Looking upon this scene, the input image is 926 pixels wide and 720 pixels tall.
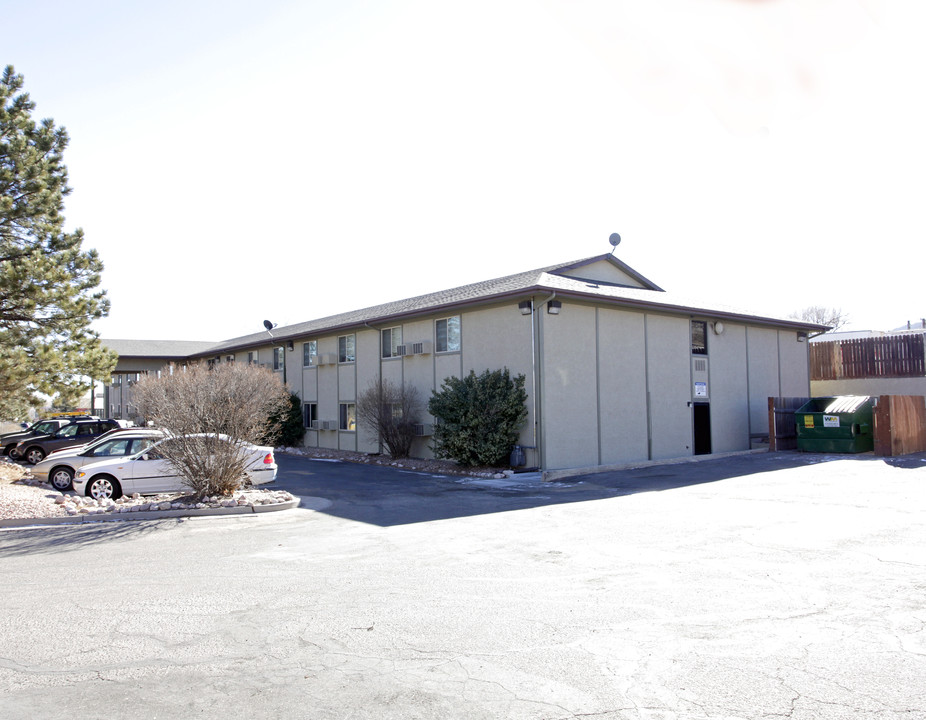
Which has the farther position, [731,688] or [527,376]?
[527,376]

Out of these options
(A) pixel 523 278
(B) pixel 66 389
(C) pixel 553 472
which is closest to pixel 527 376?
(C) pixel 553 472

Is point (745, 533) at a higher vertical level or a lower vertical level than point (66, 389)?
lower

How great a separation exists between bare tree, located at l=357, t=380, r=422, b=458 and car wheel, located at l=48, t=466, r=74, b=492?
8.86 m

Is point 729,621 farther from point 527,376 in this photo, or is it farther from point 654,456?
point 654,456

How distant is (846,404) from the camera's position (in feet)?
71.2

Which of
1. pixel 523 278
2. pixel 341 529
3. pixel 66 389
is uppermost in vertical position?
pixel 523 278

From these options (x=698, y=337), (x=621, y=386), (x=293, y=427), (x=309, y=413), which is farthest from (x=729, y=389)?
(x=293, y=427)

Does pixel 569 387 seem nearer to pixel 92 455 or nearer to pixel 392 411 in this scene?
pixel 392 411

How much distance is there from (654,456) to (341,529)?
1208cm

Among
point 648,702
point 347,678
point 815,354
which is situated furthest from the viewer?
point 815,354

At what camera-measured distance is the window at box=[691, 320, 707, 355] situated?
21734 millimetres

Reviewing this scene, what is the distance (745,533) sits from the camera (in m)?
9.45

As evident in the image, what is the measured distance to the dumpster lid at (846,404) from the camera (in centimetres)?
2131

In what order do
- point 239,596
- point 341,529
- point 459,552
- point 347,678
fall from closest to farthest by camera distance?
point 347,678 → point 239,596 → point 459,552 → point 341,529
